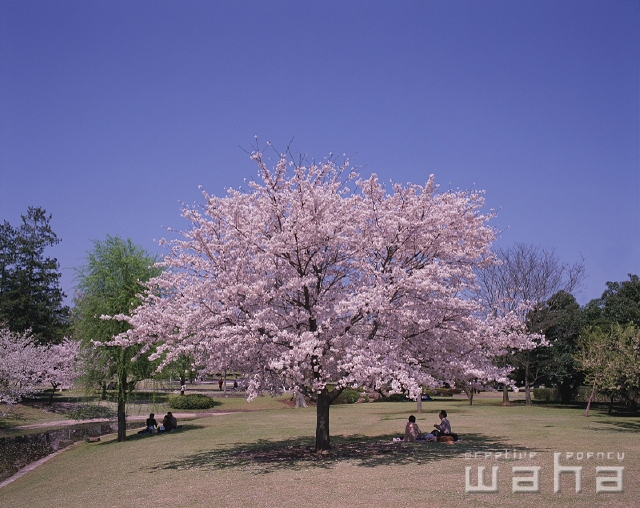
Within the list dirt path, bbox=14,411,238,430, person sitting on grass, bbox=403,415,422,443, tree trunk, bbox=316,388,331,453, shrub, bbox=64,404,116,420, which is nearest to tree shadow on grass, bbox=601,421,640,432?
person sitting on grass, bbox=403,415,422,443

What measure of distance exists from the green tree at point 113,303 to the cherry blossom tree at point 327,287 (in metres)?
7.41

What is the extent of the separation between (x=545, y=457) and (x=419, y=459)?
3441 mm

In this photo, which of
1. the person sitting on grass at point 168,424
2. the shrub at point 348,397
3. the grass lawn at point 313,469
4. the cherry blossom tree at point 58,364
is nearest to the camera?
the grass lawn at point 313,469

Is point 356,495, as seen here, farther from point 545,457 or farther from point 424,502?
point 545,457

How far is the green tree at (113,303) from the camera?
2619 cm

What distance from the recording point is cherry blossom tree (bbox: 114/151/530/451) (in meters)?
16.8

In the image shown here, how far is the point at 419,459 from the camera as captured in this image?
677 inches

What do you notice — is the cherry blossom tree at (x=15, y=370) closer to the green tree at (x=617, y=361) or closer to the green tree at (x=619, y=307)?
the green tree at (x=617, y=361)

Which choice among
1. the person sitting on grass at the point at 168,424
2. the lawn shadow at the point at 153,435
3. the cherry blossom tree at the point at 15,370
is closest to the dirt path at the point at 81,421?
the cherry blossom tree at the point at 15,370

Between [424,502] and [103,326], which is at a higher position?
[103,326]

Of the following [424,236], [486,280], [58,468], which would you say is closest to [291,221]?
[424,236]

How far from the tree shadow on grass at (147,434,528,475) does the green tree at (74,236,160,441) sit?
6.88 metres

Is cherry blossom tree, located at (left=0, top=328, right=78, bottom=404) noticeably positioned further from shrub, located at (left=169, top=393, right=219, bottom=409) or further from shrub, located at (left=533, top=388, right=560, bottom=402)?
shrub, located at (left=533, top=388, right=560, bottom=402)

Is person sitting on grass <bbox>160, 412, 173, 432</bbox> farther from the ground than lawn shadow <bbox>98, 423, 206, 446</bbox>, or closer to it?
farther from the ground
